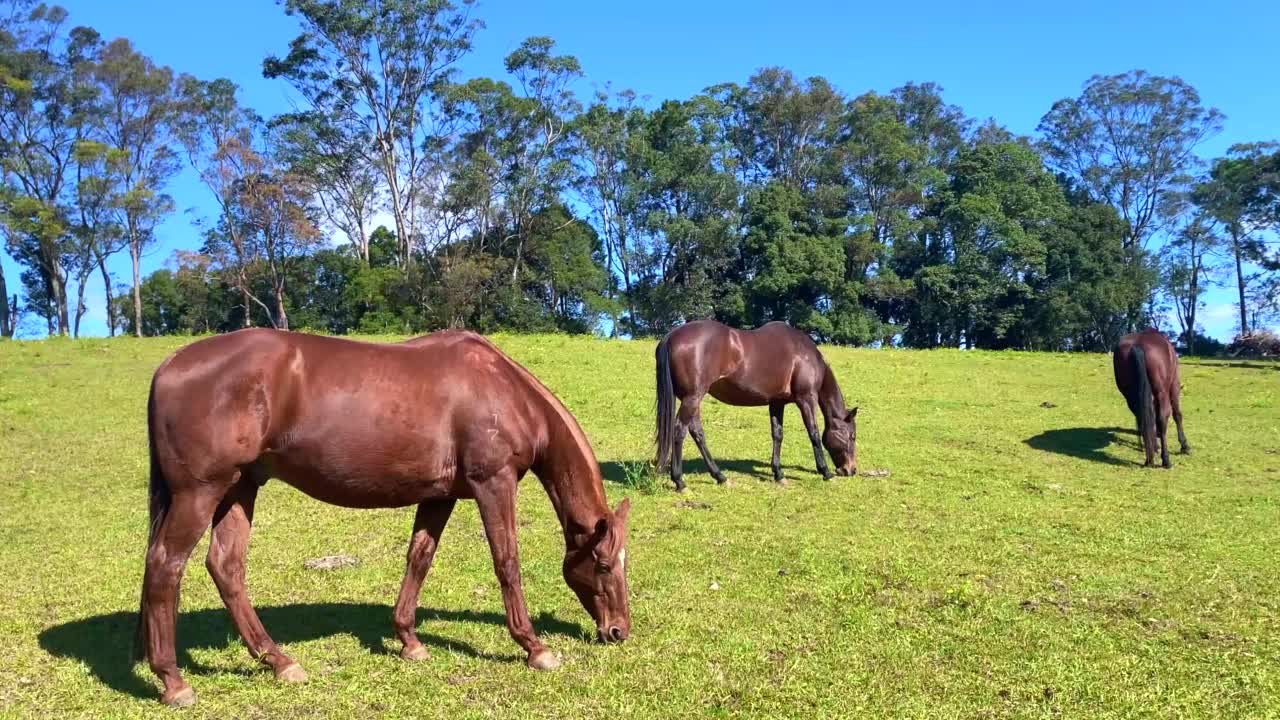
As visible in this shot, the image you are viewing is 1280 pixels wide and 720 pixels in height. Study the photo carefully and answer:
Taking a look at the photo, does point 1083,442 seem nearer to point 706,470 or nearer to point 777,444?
point 777,444

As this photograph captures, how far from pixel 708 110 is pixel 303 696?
4900 centimetres

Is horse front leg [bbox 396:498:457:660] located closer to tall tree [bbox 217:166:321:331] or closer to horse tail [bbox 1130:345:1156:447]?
horse tail [bbox 1130:345:1156:447]

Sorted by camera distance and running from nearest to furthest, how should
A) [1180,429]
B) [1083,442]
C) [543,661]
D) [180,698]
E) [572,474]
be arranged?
[180,698], [543,661], [572,474], [1180,429], [1083,442]

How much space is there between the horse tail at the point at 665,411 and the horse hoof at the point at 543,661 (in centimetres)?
604

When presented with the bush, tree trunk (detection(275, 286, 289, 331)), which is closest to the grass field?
the bush

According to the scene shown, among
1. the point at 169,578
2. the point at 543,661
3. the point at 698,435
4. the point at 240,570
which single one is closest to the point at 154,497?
the point at 169,578

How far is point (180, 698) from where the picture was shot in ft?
15.7

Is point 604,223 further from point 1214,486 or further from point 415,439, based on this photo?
point 415,439

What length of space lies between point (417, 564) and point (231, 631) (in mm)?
1464

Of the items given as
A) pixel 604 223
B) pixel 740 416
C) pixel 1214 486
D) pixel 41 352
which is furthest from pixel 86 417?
pixel 604 223

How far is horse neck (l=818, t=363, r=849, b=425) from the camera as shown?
42.8 feet

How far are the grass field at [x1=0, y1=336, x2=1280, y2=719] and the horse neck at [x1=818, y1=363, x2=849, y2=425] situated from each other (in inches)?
37.9

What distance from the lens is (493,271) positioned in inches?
1734

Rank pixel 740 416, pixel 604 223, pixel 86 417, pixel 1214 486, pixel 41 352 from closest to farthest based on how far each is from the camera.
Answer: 1. pixel 1214 486
2. pixel 86 417
3. pixel 740 416
4. pixel 41 352
5. pixel 604 223
